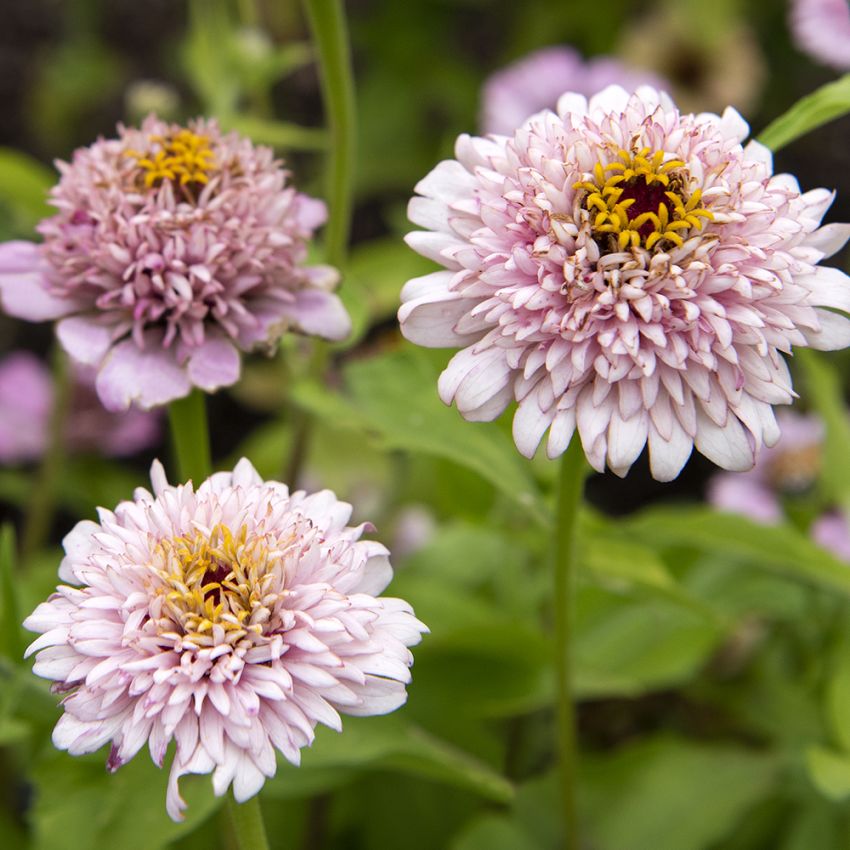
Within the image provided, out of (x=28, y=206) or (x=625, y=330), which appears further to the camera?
(x=28, y=206)

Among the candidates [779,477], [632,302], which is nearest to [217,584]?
[632,302]

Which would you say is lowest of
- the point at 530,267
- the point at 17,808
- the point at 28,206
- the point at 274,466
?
the point at 17,808

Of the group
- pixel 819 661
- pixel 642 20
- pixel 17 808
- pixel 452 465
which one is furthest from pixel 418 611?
pixel 642 20

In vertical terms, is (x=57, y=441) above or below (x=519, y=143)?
below

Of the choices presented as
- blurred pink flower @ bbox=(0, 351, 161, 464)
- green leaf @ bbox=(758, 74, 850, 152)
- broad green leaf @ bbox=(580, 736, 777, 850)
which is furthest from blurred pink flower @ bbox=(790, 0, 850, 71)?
blurred pink flower @ bbox=(0, 351, 161, 464)

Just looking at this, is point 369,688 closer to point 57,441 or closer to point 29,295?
point 29,295

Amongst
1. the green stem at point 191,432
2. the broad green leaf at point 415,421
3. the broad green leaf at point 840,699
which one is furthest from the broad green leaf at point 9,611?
the broad green leaf at point 840,699
